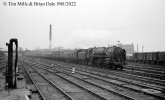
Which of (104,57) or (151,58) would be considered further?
(151,58)

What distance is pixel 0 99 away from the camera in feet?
29.7

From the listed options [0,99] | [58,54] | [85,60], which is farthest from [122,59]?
[58,54]

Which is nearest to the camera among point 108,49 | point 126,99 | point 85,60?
point 126,99

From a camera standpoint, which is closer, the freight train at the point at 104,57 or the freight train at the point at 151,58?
the freight train at the point at 104,57

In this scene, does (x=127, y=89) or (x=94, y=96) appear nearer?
(x=94, y=96)

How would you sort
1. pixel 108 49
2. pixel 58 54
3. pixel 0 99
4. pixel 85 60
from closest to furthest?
pixel 0 99
pixel 108 49
pixel 85 60
pixel 58 54

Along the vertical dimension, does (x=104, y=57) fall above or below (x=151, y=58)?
above

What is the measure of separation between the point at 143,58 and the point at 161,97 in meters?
35.3

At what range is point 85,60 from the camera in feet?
124

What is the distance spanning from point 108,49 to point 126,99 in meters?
18.9

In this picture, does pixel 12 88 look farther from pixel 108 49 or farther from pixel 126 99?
pixel 108 49

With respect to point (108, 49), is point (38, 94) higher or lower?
lower

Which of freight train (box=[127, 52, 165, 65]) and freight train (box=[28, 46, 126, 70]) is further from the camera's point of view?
freight train (box=[127, 52, 165, 65])

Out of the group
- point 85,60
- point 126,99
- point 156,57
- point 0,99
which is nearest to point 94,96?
point 126,99
